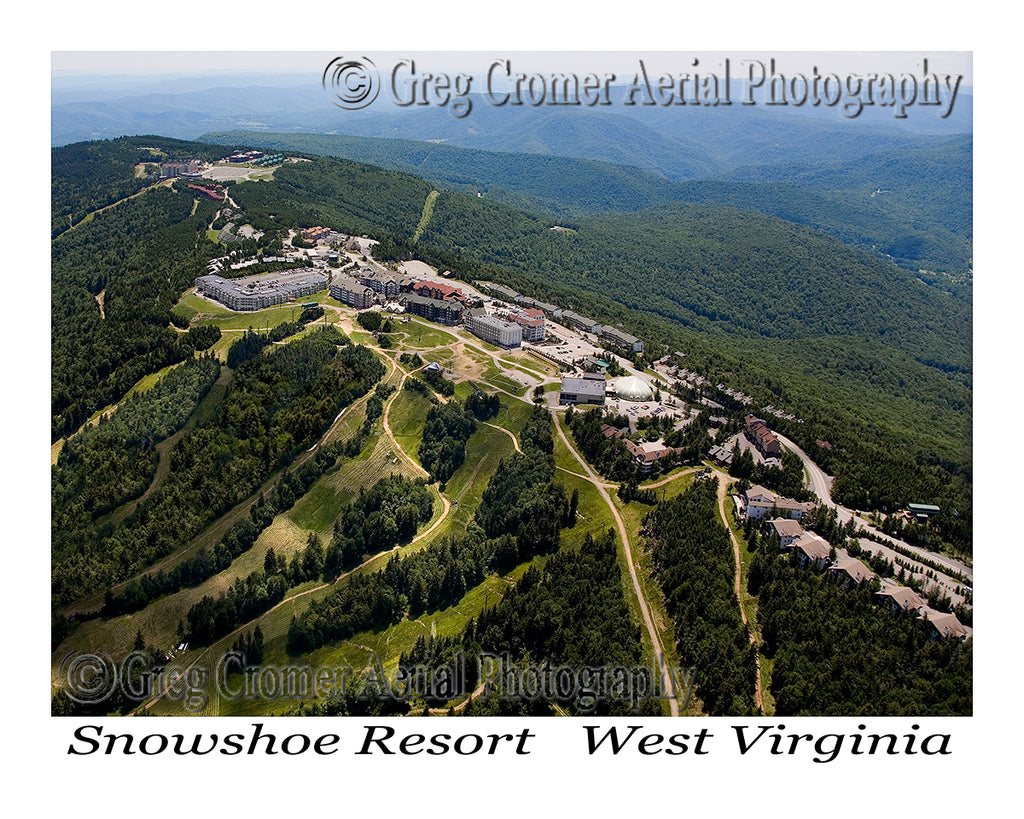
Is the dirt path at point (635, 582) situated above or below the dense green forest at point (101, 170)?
below

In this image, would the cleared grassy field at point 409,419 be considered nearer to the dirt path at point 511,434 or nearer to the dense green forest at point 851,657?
→ the dirt path at point 511,434

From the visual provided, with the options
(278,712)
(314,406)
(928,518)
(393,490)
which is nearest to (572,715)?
(278,712)

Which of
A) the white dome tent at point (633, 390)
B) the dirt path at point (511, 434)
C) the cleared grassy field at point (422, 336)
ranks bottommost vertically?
the dirt path at point (511, 434)

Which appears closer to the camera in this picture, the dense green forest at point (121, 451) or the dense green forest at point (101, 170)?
the dense green forest at point (121, 451)

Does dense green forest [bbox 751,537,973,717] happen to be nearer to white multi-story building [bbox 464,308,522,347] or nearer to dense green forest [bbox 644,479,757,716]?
dense green forest [bbox 644,479,757,716]

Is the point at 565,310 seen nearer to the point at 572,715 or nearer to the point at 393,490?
the point at 393,490

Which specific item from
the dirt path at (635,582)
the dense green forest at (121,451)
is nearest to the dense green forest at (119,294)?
the dense green forest at (121,451)

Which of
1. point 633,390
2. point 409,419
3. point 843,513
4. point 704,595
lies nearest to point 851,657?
point 704,595

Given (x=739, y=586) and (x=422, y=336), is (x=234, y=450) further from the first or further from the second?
(x=739, y=586)

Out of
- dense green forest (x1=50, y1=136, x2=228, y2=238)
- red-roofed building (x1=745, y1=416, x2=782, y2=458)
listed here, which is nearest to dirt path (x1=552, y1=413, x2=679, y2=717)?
red-roofed building (x1=745, y1=416, x2=782, y2=458)
